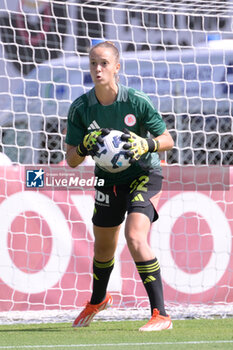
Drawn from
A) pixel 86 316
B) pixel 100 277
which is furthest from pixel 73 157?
pixel 86 316

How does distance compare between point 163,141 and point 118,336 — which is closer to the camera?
point 118,336

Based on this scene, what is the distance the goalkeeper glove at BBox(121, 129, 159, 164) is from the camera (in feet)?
18.1

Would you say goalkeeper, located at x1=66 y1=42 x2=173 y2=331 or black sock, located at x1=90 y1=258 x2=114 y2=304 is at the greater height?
goalkeeper, located at x1=66 y1=42 x2=173 y2=331

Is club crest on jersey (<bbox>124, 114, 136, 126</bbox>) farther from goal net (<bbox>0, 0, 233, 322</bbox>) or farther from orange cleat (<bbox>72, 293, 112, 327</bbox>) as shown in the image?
goal net (<bbox>0, 0, 233, 322</bbox>)

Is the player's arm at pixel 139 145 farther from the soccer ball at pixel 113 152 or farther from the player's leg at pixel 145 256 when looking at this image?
the player's leg at pixel 145 256

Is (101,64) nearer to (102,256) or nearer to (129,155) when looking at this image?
(129,155)

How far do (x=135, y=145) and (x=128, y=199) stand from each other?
478mm

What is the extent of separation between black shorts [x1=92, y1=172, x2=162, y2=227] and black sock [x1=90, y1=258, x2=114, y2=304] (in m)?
0.34

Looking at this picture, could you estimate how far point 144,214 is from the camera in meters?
5.70

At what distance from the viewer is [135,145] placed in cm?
554

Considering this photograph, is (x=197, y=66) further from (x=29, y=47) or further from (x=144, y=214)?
(x=144, y=214)

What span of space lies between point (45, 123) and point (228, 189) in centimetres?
232

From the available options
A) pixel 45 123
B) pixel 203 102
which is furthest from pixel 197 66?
pixel 45 123

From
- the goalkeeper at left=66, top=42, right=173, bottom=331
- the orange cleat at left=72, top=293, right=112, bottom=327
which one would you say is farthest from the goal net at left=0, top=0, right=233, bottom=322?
the goalkeeper at left=66, top=42, right=173, bottom=331
